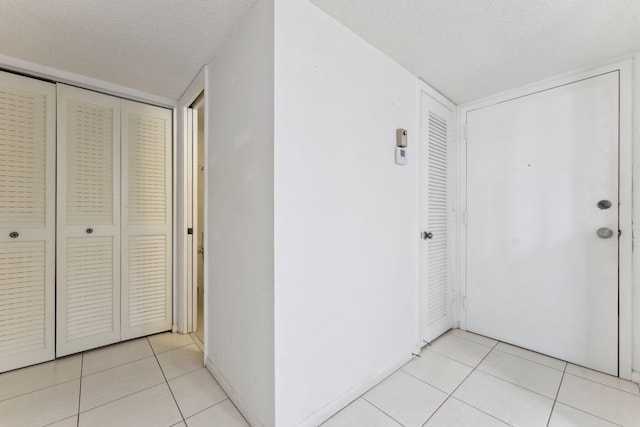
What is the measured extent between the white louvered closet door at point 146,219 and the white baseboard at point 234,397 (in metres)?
0.95

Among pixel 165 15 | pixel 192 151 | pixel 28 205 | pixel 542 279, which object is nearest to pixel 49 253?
pixel 28 205

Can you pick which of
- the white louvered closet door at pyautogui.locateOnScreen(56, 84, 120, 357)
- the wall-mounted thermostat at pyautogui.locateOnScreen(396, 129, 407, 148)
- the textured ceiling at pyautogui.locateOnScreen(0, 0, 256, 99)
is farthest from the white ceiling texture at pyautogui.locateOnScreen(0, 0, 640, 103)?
the wall-mounted thermostat at pyautogui.locateOnScreen(396, 129, 407, 148)

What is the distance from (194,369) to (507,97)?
344cm

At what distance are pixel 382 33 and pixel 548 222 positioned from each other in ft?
6.47

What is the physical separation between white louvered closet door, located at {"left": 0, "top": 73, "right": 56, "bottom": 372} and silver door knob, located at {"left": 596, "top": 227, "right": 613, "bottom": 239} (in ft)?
13.6

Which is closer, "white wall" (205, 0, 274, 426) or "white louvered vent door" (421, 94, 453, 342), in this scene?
"white wall" (205, 0, 274, 426)

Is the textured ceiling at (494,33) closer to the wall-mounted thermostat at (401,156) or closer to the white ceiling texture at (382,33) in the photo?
the white ceiling texture at (382,33)

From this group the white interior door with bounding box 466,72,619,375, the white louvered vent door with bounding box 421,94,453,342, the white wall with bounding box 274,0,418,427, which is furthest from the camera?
the white louvered vent door with bounding box 421,94,453,342

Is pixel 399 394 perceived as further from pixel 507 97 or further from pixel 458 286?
pixel 507 97

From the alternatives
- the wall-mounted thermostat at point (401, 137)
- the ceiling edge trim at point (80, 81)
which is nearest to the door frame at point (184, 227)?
the ceiling edge trim at point (80, 81)

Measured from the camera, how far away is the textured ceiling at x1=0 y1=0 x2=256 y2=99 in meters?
1.38

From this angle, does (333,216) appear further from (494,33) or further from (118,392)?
(118,392)

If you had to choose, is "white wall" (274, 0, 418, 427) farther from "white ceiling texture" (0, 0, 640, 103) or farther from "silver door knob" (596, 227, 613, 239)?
"silver door knob" (596, 227, 613, 239)

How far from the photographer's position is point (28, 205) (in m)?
1.94
